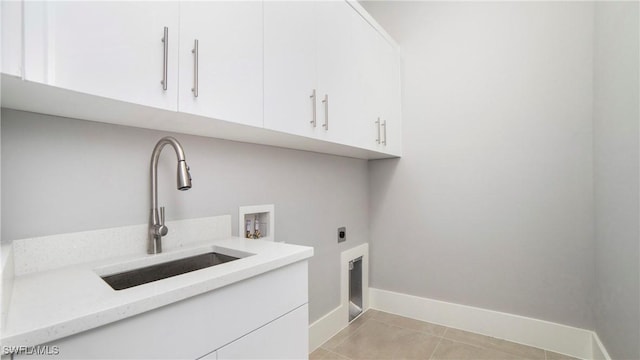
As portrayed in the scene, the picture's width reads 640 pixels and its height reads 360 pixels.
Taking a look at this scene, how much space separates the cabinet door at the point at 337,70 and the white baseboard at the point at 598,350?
177cm

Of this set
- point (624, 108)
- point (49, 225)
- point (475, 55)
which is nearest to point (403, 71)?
point (475, 55)

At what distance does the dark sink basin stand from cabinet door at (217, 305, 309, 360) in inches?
13.3

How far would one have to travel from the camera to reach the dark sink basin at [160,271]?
40.0 inches

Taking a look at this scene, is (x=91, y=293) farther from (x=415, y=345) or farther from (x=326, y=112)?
(x=415, y=345)

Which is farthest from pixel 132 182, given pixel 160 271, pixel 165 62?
pixel 165 62

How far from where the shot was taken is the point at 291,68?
138 cm

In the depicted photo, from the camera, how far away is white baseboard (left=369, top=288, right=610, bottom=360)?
1896mm

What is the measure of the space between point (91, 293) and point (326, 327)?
5.43ft

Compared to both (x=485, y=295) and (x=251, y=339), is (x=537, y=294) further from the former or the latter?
(x=251, y=339)

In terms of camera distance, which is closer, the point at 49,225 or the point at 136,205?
the point at 49,225

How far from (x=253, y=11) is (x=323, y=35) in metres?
0.49

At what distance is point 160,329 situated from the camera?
2.42 feet

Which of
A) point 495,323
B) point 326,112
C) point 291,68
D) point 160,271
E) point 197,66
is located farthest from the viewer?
point 495,323

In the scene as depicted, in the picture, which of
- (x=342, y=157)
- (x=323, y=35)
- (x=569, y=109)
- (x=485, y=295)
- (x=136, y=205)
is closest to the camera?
(x=136, y=205)
